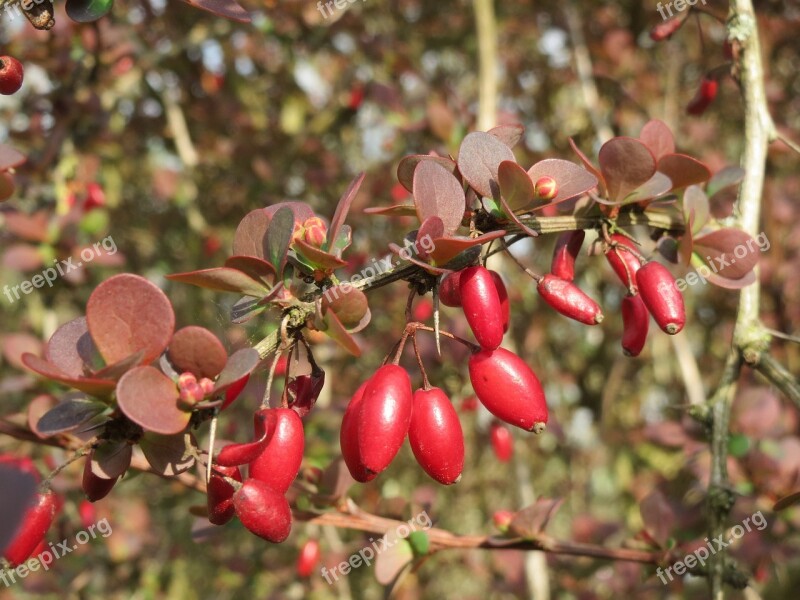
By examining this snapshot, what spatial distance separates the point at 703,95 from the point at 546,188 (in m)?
0.73

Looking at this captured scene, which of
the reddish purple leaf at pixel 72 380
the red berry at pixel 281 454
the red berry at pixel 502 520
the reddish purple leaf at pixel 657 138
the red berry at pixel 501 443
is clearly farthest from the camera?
the red berry at pixel 501 443

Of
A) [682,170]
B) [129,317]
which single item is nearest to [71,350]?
[129,317]

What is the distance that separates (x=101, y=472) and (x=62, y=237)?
5.01 ft

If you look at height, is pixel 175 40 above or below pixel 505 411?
below

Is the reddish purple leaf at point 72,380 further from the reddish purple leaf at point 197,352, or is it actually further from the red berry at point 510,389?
the red berry at point 510,389

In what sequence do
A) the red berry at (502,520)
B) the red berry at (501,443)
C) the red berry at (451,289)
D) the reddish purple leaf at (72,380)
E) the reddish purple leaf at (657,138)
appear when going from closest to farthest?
the reddish purple leaf at (72,380)
the red berry at (451,289)
the reddish purple leaf at (657,138)
the red berry at (502,520)
the red berry at (501,443)

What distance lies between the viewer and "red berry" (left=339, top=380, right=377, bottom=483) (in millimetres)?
769

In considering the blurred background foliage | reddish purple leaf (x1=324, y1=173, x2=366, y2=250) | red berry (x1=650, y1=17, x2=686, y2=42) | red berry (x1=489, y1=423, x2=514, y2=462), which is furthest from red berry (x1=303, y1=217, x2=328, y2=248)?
red berry (x1=489, y1=423, x2=514, y2=462)

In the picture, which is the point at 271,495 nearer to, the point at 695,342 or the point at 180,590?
the point at 180,590

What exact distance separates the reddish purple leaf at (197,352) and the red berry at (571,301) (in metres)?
0.40

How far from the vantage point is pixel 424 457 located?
0.78 m

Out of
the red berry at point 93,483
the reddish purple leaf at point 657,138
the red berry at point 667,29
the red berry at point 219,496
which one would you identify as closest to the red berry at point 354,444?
the red berry at point 219,496

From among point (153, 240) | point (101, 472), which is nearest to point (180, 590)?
point (153, 240)

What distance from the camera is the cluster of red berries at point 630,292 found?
878mm
